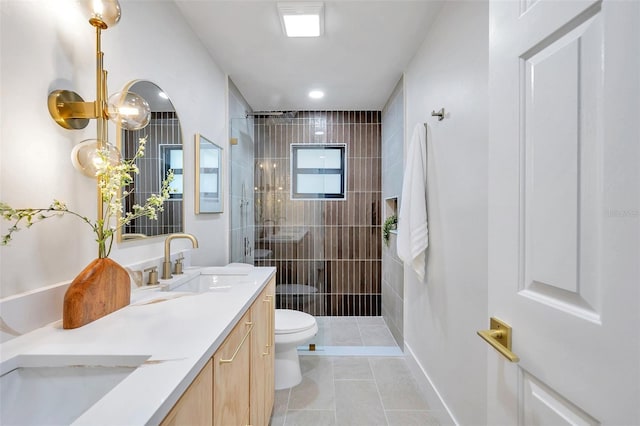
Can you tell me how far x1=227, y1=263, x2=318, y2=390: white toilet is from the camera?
191cm

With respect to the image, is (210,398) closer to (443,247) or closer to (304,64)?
(443,247)

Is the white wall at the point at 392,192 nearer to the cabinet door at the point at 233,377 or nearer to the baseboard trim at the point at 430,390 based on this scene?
the baseboard trim at the point at 430,390

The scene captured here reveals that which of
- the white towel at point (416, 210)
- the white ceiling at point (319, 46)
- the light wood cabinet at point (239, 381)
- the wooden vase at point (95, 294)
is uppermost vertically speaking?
the white ceiling at point (319, 46)

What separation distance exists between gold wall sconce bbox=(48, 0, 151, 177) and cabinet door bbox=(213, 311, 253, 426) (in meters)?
0.75

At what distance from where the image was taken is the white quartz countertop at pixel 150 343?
0.48 meters

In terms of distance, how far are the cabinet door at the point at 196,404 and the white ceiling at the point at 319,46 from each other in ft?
6.31

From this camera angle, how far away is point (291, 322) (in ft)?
6.74

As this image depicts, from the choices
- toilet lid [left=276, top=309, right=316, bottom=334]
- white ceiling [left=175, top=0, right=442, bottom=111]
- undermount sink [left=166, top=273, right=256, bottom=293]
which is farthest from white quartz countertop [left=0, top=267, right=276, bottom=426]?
white ceiling [left=175, top=0, right=442, bottom=111]

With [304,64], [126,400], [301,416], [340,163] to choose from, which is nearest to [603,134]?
[126,400]

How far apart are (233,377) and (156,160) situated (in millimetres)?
1134

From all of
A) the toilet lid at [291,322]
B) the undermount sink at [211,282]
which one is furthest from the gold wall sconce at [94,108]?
the toilet lid at [291,322]

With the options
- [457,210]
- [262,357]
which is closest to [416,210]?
[457,210]

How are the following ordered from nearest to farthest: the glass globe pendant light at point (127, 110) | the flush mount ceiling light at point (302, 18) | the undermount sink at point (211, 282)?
the glass globe pendant light at point (127, 110), the undermount sink at point (211, 282), the flush mount ceiling light at point (302, 18)

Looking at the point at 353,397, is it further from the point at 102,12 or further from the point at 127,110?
the point at 102,12
